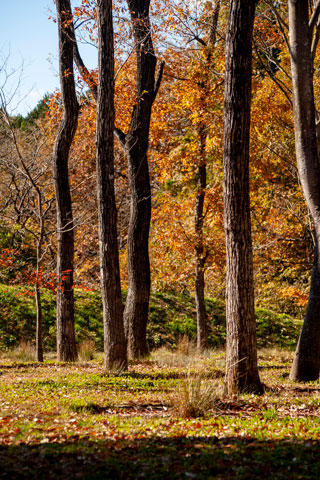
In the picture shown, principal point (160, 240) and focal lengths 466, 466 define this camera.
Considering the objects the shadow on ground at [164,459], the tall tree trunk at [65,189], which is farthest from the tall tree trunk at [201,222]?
the shadow on ground at [164,459]

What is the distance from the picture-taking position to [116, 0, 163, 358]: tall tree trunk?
11.5 meters

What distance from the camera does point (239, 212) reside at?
6941 millimetres

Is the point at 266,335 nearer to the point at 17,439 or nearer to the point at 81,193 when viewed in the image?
the point at 81,193

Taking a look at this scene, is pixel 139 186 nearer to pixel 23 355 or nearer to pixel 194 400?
pixel 23 355

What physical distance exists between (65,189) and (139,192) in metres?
1.88

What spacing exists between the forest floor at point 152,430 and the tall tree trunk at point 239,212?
1.75 feet

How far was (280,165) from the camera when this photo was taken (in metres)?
19.1

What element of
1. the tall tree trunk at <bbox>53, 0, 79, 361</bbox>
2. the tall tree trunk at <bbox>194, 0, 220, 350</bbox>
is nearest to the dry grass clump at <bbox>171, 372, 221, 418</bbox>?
the tall tree trunk at <bbox>53, 0, 79, 361</bbox>

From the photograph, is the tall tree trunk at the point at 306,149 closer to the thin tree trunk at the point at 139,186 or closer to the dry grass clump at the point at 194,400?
the dry grass clump at the point at 194,400

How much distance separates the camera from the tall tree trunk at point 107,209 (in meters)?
9.44

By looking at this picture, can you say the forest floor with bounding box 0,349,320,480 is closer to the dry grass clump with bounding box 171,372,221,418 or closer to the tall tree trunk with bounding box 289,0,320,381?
the dry grass clump with bounding box 171,372,221,418

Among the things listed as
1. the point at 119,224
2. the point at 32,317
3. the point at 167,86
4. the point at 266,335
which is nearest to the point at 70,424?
the point at 32,317

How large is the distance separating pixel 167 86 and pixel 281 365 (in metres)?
10.2

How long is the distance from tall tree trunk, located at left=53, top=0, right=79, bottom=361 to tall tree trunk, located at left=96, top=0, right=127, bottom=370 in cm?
201
